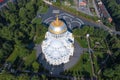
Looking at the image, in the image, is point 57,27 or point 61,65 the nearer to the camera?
point 57,27

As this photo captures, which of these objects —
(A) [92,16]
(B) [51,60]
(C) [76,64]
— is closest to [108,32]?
(A) [92,16]

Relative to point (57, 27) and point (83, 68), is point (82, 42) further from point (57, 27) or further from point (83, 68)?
point (57, 27)

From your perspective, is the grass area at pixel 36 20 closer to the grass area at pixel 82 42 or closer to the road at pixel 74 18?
the road at pixel 74 18

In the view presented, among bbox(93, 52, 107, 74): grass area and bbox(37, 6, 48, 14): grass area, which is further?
bbox(37, 6, 48, 14): grass area

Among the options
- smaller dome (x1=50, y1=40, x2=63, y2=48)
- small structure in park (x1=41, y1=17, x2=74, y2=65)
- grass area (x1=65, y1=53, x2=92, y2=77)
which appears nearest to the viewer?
small structure in park (x1=41, y1=17, x2=74, y2=65)

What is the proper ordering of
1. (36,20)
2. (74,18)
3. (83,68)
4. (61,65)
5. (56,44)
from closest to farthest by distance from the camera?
(56,44), (83,68), (61,65), (36,20), (74,18)

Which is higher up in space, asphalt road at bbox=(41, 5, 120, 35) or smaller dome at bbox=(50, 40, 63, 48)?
asphalt road at bbox=(41, 5, 120, 35)

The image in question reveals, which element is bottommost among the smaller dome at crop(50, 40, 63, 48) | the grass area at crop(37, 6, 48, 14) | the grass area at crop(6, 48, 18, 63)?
Result: the grass area at crop(6, 48, 18, 63)

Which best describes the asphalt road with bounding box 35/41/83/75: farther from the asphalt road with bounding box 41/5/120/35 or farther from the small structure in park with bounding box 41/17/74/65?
the asphalt road with bounding box 41/5/120/35

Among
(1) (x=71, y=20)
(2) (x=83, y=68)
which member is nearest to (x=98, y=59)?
(2) (x=83, y=68)

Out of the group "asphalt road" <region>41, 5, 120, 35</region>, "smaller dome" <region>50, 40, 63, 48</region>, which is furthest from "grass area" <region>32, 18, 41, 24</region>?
"smaller dome" <region>50, 40, 63, 48</region>
